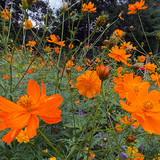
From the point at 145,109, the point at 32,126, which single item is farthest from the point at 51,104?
the point at 145,109

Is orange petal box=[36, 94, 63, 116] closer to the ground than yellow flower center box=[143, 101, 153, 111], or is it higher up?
higher up

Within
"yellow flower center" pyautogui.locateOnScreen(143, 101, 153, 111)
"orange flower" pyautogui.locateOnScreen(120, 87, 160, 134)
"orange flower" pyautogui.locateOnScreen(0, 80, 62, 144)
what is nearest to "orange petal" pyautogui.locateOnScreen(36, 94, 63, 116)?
"orange flower" pyautogui.locateOnScreen(0, 80, 62, 144)

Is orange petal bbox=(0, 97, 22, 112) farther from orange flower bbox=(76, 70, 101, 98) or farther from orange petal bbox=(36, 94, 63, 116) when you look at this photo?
orange flower bbox=(76, 70, 101, 98)

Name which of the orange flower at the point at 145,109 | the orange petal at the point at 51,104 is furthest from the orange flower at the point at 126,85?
the orange petal at the point at 51,104

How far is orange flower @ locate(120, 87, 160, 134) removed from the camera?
1.23 ft

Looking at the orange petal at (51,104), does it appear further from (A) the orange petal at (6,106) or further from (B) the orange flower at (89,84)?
(B) the orange flower at (89,84)

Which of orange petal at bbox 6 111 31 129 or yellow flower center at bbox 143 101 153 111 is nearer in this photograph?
orange petal at bbox 6 111 31 129

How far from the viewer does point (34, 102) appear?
0.40 metres

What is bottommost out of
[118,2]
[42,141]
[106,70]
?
[42,141]

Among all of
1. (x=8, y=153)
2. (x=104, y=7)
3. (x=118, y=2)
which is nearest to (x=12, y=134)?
(x=8, y=153)

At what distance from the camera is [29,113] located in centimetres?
38

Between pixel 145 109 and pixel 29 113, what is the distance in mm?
363

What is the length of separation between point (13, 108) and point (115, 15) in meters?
8.86

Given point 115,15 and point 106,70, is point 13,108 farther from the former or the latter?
point 115,15
